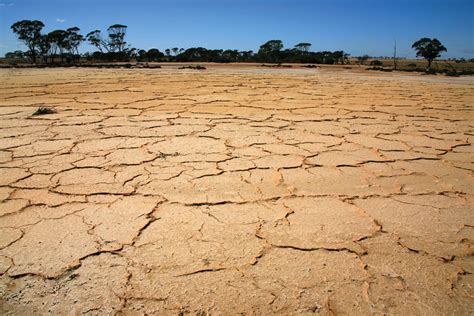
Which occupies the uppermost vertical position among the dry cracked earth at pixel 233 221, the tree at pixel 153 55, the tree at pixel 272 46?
the tree at pixel 272 46

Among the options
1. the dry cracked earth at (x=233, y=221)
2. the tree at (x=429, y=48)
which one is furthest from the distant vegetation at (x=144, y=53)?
the dry cracked earth at (x=233, y=221)

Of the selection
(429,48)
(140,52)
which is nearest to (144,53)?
(140,52)

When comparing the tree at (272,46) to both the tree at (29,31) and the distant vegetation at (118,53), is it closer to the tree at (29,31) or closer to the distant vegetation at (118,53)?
the distant vegetation at (118,53)

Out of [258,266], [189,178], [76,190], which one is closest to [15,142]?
[76,190]

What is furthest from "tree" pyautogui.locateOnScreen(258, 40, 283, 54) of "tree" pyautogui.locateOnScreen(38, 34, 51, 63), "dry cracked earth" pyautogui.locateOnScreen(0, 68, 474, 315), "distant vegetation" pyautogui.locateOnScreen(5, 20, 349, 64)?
"dry cracked earth" pyautogui.locateOnScreen(0, 68, 474, 315)

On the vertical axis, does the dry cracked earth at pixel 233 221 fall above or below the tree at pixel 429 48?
below

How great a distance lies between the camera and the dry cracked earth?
0.99 meters

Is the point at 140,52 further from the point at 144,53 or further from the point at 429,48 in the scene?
the point at 429,48

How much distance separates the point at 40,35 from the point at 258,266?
40.3 metres

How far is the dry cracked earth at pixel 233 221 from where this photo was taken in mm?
991

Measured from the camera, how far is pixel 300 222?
1407 mm

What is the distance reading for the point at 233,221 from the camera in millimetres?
1407

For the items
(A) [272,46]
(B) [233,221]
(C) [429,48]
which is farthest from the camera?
(A) [272,46]

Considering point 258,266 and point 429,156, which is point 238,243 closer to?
point 258,266
